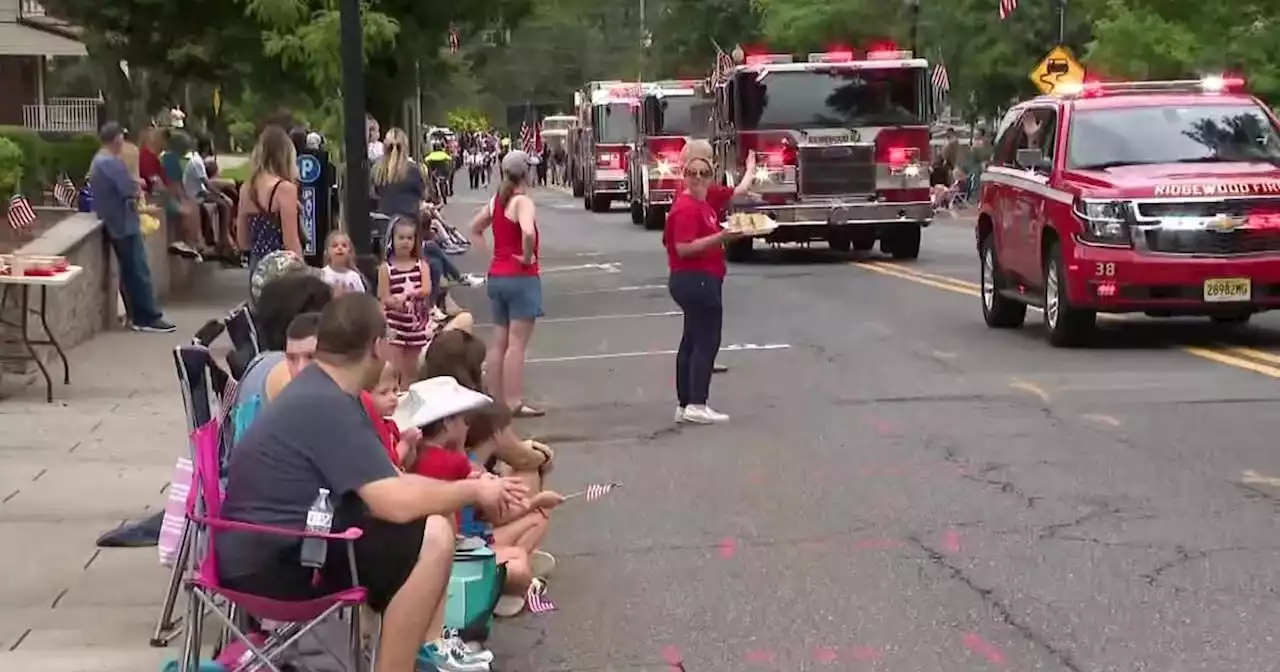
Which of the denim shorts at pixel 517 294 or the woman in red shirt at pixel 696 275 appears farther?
the denim shorts at pixel 517 294

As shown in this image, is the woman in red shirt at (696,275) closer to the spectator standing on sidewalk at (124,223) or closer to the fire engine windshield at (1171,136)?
the fire engine windshield at (1171,136)

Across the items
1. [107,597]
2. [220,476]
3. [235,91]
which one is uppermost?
[235,91]

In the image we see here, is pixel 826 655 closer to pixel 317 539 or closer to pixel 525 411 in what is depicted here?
pixel 317 539

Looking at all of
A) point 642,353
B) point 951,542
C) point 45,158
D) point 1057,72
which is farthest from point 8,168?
point 1057,72

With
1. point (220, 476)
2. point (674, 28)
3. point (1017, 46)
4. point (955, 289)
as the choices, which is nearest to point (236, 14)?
point (955, 289)

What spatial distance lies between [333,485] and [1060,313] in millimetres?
10636

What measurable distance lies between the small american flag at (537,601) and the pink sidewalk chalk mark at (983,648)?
1.60m

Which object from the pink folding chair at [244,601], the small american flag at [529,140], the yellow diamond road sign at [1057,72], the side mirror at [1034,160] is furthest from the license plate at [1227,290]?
the small american flag at [529,140]

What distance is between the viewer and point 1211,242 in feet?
47.5

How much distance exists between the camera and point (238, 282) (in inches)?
893

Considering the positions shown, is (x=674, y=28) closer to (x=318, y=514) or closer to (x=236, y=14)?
(x=236, y=14)

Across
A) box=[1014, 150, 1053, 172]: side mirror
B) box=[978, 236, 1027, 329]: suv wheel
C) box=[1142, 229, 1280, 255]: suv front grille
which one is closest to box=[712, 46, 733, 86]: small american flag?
box=[978, 236, 1027, 329]: suv wheel

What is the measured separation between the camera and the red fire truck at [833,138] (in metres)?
25.2

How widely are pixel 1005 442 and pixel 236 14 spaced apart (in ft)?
36.3
